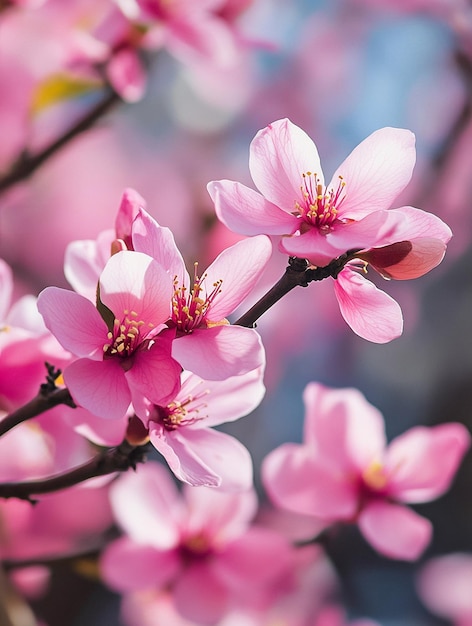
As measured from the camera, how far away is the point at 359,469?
2.83ft

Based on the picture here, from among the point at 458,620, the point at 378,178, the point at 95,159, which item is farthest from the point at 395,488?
the point at 95,159

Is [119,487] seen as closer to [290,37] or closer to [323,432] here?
[323,432]

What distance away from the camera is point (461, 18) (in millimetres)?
1444

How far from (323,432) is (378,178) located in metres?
0.38

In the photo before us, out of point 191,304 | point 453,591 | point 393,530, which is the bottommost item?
point 453,591

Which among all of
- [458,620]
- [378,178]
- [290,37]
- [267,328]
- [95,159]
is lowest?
[458,620]

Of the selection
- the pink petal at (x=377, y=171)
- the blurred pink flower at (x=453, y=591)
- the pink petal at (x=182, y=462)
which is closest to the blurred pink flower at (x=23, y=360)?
the pink petal at (x=182, y=462)

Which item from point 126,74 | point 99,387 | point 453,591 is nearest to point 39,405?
point 99,387


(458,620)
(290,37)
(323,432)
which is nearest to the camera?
(323,432)

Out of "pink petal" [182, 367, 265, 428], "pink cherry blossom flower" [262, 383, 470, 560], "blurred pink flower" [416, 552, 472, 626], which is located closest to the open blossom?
"pink petal" [182, 367, 265, 428]

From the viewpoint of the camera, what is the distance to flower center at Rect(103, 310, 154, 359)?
1.61 ft

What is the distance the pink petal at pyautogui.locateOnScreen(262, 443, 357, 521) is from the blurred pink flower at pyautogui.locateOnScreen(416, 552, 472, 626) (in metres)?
0.55

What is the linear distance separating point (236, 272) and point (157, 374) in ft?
0.25

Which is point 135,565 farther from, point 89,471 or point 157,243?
point 157,243
